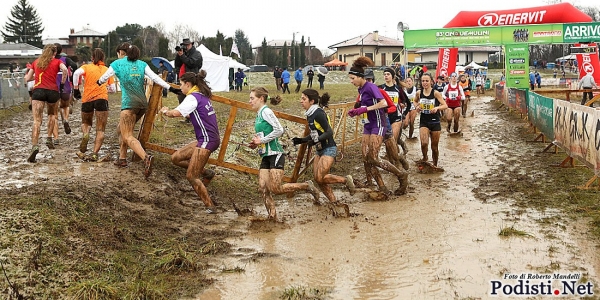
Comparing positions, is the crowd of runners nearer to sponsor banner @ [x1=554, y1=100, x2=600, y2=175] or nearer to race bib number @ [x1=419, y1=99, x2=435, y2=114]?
race bib number @ [x1=419, y1=99, x2=435, y2=114]

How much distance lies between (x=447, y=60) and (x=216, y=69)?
13072mm

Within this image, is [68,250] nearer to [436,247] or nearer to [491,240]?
[436,247]

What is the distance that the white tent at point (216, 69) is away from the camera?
3500 centimetres

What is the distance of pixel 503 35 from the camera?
27.4 m

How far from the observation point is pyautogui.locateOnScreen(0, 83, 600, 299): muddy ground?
5.46 meters

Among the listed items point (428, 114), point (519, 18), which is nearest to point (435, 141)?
point (428, 114)

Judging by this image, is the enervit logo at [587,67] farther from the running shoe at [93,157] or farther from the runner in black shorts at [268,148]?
the running shoe at [93,157]

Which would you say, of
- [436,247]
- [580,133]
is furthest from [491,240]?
[580,133]

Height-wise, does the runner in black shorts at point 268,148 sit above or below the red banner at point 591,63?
below

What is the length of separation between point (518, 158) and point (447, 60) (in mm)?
17590

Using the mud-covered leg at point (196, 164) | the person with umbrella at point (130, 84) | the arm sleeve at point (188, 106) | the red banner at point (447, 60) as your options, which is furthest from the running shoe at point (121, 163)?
the red banner at point (447, 60)

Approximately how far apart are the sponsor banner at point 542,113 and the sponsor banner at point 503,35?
10.0 m

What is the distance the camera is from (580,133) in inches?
409

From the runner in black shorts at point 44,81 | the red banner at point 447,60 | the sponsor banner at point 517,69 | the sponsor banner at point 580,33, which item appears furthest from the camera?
the red banner at point 447,60
